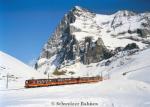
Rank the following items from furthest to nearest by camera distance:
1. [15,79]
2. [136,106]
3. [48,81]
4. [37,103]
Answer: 1. [15,79]
2. [48,81]
3. [136,106]
4. [37,103]

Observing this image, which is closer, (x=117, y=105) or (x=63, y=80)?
(x=117, y=105)

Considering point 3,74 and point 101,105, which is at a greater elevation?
point 3,74

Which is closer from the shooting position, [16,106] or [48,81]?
[16,106]

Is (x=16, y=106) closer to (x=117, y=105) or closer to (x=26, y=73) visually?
(x=117, y=105)

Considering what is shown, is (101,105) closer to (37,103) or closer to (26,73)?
(37,103)

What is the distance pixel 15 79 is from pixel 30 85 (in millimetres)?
21533

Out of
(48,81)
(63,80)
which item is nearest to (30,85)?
(48,81)

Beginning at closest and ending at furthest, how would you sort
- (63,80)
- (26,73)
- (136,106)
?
1. (136,106)
2. (63,80)
3. (26,73)

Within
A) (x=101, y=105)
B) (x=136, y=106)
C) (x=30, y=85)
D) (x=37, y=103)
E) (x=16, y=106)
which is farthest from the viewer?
(x=30, y=85)

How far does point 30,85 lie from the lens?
66188mm

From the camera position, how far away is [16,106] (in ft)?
108

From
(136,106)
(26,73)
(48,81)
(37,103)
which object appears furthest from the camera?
(26,73)

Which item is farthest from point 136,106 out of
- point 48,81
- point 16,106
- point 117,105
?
point 48,81

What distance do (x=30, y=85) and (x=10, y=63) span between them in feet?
132
